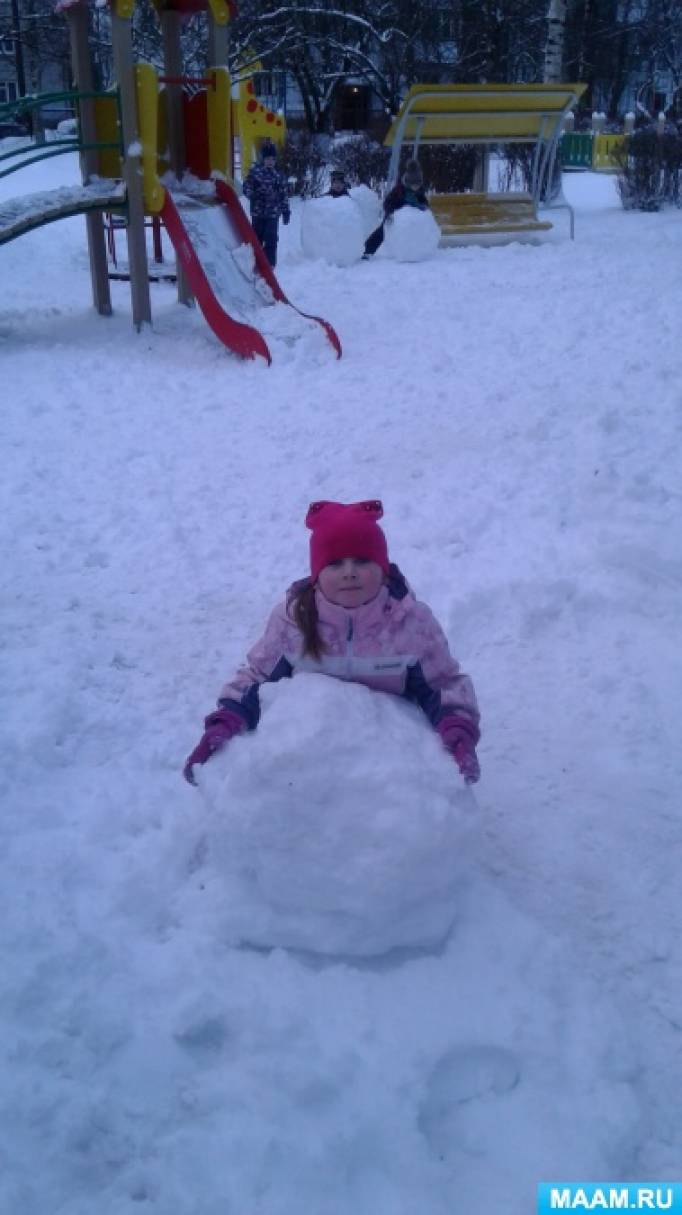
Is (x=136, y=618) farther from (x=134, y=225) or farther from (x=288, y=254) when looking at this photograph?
(x=288, y=254)

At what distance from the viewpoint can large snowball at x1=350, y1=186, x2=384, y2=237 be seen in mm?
13703

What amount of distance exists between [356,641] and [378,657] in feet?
0.24

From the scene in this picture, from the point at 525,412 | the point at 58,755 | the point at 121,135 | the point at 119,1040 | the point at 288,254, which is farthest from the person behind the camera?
the point at 288,254

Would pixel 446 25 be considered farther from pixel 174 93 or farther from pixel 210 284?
pixel 210 284

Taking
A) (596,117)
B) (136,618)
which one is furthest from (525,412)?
(596,117)

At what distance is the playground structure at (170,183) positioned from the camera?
7.89m

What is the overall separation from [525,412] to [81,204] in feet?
14.7

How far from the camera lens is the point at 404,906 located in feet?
7.20

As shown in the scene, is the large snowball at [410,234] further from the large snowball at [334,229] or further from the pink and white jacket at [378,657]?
the pink and white jacket at [378,657]

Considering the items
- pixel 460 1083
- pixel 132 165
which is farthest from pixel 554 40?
pixel 460 1083

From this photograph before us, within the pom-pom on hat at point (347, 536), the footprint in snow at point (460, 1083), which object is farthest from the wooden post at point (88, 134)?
the footprint in snow at point (460, 1083)

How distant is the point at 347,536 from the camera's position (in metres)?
2.31

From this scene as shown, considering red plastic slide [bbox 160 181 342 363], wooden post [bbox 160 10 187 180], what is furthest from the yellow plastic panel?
red plastic slide [bbox 160 181 342 363]

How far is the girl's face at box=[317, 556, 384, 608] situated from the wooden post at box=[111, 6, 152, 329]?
22.3 feet
